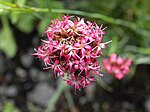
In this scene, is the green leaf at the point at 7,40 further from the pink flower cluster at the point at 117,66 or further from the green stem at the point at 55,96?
the pink flower cluster at the point at 117,66

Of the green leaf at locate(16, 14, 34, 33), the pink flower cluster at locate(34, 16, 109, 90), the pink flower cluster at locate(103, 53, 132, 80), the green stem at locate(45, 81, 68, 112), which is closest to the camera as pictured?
the pink flower cluster at locate(34, 16, 109, 90)

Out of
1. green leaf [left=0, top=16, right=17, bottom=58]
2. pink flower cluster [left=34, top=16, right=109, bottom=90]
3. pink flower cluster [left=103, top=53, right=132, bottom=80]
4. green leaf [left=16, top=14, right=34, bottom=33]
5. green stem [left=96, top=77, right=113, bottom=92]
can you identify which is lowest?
green stem [left=96, top=77, right=113, bottom=92]

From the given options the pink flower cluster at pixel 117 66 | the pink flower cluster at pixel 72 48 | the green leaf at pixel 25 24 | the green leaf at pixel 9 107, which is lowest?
the green leaf at pixel 9 107

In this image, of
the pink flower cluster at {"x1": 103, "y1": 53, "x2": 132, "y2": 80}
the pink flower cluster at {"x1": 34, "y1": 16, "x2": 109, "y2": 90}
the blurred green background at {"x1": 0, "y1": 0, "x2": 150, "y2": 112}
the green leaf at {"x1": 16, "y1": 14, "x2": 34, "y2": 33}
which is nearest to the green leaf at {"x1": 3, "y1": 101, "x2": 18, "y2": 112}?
the blurred green background at {"x1": 0, "y1": 0, "x2": 150, "y2": 112}

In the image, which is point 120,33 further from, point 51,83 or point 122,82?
point 51,83

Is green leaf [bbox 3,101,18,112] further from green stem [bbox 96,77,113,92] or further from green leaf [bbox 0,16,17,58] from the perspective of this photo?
green stem [bbox 96,77,113,92]

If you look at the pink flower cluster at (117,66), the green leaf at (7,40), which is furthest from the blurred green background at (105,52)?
the pink flower cluster at (117,66)

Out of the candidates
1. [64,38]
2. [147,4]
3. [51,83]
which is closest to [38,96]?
[51,83]
